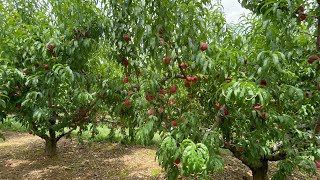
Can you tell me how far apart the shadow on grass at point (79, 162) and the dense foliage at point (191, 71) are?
1928 mm

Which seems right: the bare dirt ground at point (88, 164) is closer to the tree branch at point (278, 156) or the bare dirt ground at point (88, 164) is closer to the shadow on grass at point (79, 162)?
the shadow on grass at point (79, 162)

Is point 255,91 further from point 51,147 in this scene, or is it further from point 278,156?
point 51,147

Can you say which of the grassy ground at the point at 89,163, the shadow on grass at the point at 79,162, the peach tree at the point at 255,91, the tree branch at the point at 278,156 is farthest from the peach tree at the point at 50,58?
the tree branch at the point at 278,156

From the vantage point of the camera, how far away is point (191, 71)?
2666 mm

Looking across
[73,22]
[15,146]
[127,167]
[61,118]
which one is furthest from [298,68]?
[15,146]

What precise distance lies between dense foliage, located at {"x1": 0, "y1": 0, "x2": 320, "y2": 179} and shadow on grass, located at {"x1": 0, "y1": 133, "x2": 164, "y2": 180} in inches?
75.9

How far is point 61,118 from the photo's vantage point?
4.36 meters

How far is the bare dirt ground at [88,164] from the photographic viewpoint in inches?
206

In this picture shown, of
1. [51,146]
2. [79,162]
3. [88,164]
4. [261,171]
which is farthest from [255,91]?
[51,146]

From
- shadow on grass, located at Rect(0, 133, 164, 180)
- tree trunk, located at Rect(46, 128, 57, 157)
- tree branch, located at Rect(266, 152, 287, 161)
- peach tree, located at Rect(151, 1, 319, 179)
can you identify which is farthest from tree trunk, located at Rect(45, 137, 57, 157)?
tree branch, located at Rect(266, 152, 287, 161)

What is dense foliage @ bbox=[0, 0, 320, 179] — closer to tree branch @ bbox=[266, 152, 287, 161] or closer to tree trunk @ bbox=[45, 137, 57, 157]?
tree branch @ bbox=[266, 152, 287, 161]

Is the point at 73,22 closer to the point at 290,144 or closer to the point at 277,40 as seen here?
the point at 277,40

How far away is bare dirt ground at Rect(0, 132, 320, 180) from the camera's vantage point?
5230 mm

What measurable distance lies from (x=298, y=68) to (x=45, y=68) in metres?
2.80
